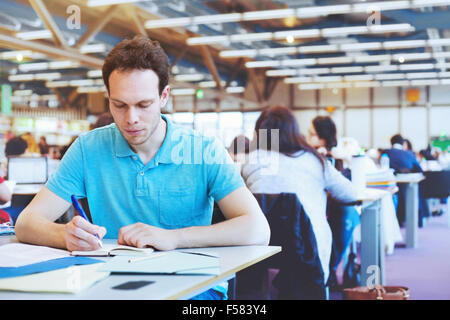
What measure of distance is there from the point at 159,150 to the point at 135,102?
7.7 inches

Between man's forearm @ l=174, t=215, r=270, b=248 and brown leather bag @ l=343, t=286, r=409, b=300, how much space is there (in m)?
1.71

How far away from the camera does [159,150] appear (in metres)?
1.78

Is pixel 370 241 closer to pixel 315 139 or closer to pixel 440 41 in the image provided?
pixel 315 139

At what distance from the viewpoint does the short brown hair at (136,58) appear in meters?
1.67

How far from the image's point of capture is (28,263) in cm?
127

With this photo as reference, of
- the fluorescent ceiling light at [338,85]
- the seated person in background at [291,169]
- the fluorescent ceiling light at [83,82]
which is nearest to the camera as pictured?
the seated person in background at [291,169]

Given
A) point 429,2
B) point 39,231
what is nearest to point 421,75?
point 429,2

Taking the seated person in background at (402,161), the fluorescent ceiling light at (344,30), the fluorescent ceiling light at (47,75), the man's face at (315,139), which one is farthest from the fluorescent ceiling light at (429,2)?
the fluorescent ceiling light at (47,75)

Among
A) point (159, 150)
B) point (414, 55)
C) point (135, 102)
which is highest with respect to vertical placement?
point (414, 55)

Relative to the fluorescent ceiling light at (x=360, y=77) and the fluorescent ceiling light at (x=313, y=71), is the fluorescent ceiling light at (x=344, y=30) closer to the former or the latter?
the fluorescent ceiling light at (x=313, y=71)

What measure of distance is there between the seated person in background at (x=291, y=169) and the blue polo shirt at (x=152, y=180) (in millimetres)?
1188

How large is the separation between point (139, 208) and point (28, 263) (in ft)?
1.82

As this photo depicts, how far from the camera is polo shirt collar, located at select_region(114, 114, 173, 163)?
177 centimetres

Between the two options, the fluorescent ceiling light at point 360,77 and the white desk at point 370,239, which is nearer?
the white desk at point 370,239
